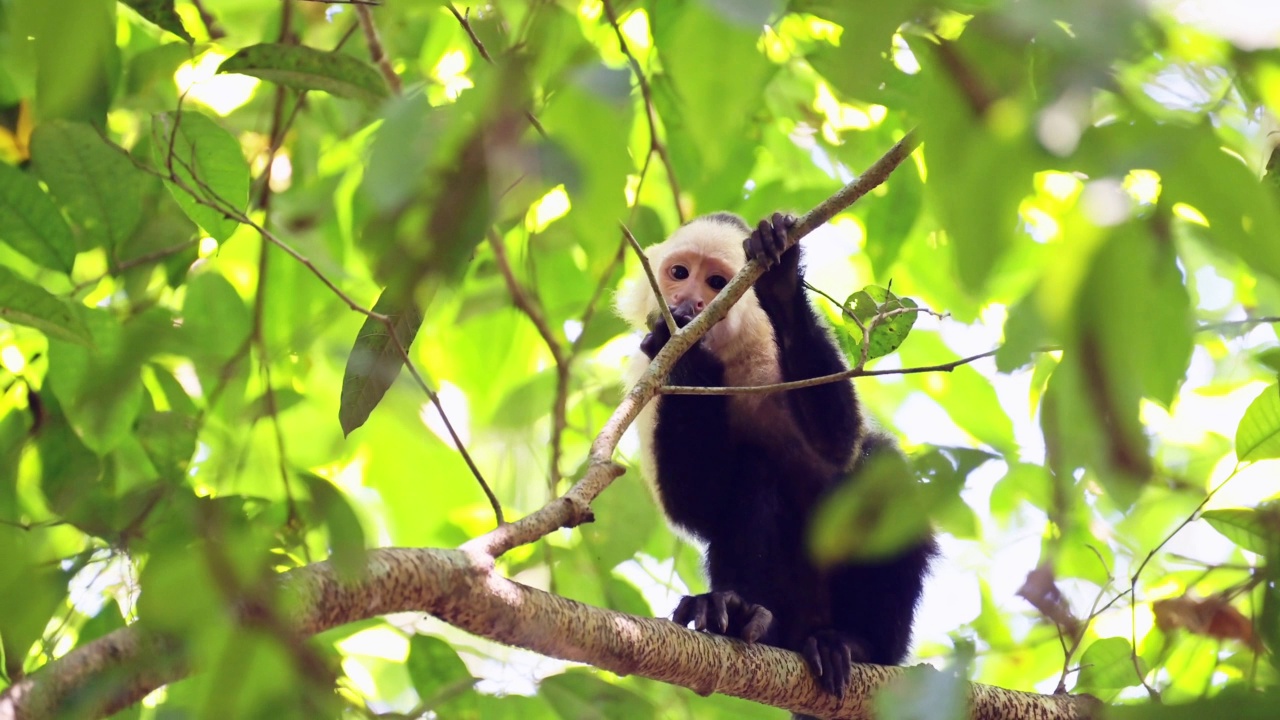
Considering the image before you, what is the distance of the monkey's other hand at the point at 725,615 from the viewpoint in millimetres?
2924

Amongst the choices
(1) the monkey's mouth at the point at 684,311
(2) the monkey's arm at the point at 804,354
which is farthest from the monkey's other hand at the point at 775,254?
(1) the monkey's mouth at the point at 684,311

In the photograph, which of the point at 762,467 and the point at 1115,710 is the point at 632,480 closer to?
the point at 762,467

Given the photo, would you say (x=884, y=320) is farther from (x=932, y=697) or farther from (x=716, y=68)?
(x=716, y=68)

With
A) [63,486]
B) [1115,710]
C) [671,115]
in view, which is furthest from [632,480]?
[1115,710]

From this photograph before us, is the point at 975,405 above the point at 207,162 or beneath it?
beneath

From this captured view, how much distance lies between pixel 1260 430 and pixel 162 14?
233 cm

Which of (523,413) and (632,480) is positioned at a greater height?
(523,413)

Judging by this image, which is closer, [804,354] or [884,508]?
[884,508]

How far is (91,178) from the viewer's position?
245 cm

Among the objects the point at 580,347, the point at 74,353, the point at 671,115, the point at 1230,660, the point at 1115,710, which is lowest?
the point at 1230,660

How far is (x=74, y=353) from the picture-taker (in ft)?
7.61

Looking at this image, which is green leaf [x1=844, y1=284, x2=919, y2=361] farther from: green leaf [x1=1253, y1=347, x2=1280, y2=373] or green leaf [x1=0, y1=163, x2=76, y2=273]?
green leaf [x1=0, y1=163, x2=76, y2=273]

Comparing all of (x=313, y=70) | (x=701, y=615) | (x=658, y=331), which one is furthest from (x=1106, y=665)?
(x=313, y=70)

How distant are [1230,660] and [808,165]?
2877mm
